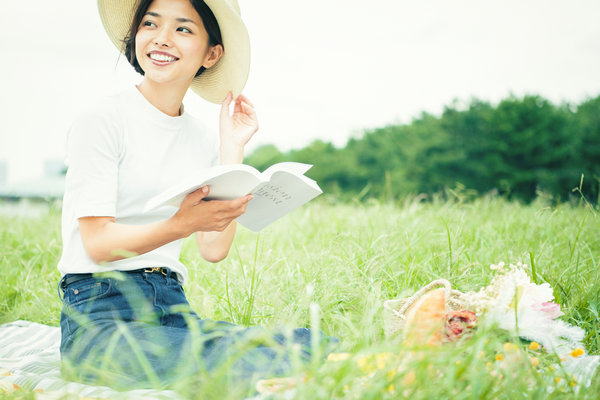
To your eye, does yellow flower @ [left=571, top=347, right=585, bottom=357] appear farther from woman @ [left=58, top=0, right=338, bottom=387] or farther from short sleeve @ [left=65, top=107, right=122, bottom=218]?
short sleeve @ [left=65, top=107, right=122, bottom=218]

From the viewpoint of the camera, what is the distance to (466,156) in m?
30.2

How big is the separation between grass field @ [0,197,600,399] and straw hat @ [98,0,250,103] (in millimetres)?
826

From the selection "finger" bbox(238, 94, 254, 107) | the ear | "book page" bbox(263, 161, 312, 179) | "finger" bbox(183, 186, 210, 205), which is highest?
the ear

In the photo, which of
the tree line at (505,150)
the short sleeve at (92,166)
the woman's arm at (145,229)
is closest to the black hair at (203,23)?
the short sleeve at (92,166)

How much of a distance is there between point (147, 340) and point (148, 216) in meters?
0.54

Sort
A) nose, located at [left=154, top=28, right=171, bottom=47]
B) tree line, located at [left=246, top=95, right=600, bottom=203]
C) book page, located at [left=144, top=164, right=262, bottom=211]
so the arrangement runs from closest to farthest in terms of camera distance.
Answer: book page, located at [left=144, top=164, right=262, bottom=211] → nose, located at [left=154, top=28, right=171, bottom=47] → tree line, located at [left=246, top=95, right=600, bottom=203]

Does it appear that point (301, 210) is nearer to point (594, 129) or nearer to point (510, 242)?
point (510, 242)

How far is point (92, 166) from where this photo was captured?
1.90 m

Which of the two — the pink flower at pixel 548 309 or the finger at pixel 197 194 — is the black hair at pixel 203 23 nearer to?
the finger at pixel 197 194

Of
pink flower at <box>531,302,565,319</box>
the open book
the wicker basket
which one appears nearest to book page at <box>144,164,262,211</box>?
the open book

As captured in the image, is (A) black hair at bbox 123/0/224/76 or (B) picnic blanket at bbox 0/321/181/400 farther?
(A) black hair at bbox 123/0/224/76

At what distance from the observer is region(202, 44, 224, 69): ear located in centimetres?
238

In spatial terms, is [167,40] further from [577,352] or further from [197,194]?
[577,352]

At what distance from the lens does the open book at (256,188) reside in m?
1.63
